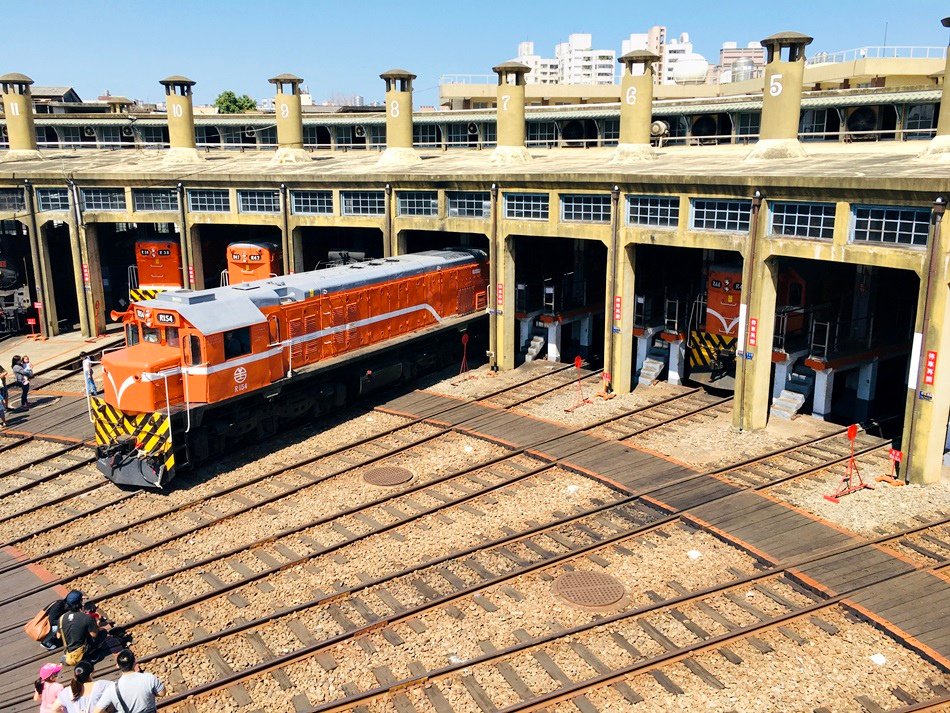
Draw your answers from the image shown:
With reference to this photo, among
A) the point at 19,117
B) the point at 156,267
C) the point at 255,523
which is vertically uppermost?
the point at 19,117

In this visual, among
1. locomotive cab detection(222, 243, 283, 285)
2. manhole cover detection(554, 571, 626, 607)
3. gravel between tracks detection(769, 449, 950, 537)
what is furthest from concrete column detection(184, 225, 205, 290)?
gravel between tracks detection(769, 449, 950, 537)

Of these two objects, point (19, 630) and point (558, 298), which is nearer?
point (19, 630)

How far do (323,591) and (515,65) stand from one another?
73.9ft

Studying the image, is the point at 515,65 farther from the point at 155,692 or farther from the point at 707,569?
the point at 155,692

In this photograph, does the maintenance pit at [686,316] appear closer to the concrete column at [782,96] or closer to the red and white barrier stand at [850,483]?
the concrete column at [782,96]

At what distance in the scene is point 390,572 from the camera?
49.9 feet

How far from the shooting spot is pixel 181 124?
38.0 metres

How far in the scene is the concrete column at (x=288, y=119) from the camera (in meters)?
37.0

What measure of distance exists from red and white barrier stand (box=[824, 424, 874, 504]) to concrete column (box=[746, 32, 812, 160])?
10454 millimetres

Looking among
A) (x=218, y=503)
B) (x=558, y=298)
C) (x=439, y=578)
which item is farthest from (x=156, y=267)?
(x=439, y=578)

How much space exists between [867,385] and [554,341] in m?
11.0

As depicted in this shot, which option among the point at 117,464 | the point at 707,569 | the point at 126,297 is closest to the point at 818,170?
the point at 707,569

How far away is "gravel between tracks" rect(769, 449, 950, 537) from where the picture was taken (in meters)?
16.9

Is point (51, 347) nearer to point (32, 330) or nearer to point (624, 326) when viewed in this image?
point (32, 330)
